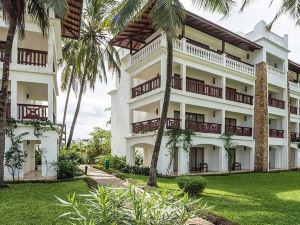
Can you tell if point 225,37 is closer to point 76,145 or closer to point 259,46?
point 259,46

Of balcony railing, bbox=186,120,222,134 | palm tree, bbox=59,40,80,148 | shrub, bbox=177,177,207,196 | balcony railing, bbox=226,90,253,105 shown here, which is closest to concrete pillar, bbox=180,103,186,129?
balcony railing, bbox=186,120,222,134

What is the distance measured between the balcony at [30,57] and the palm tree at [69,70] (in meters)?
10.4

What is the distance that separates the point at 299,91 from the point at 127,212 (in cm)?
3202

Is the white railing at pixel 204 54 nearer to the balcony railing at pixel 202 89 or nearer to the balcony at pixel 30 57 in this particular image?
the balcony railing at pixel 202 89

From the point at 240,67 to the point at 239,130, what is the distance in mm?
4885

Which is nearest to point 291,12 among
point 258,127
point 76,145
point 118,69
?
point 258,127

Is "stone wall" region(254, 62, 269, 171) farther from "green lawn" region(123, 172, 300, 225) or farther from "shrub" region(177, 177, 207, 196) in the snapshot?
"shrub" region(177, 177, 207, 196)

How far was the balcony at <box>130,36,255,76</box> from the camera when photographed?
21.1 m

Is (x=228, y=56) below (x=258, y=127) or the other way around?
the other way around

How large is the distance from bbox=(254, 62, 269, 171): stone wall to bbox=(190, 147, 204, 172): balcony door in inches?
193

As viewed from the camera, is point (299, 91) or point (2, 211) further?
point (299, 91)

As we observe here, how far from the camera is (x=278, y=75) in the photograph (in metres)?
28.6

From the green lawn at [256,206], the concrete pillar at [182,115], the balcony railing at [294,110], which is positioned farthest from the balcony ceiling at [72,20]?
the balcony railing at [294,110]

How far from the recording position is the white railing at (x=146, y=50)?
21.0 m
